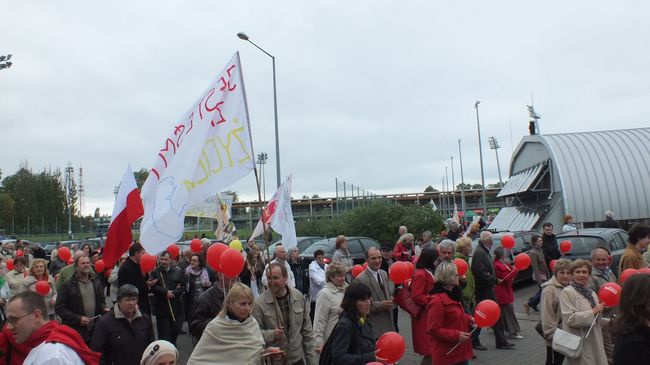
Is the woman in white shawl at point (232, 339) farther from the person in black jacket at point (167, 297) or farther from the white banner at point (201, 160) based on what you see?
the person in black jacket at point (167, 297)

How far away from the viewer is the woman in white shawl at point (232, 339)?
4375mm

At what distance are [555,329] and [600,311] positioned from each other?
591 mm

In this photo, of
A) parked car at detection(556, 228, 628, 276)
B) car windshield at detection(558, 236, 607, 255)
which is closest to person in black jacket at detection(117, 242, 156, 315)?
parked car at detection(556, 228, 628, 276)

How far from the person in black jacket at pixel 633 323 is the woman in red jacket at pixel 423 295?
3.41 metres

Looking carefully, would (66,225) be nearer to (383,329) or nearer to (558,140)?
(558,140)

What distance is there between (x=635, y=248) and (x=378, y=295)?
297 cm

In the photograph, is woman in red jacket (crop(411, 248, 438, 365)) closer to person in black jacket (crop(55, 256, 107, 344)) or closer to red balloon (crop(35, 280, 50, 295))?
person in black jacket (crop(55, 256, 107, 344))

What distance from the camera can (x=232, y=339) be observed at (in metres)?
4.41

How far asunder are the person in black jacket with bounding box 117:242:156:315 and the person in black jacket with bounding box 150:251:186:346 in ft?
2.00

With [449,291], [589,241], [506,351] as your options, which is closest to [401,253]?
[506,351]

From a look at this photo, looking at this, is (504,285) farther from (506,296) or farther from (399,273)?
(399,273)

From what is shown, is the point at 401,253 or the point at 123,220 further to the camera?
the point at 401,253

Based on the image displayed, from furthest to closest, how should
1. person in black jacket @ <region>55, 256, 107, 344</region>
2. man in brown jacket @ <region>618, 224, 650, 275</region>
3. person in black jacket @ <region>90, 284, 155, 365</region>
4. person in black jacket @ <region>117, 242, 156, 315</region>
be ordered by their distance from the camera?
person in black jacket @ <region>117, 242, 156, 315</region>, person in black jacket @ <region>55, 256, 107, 344</region>, man in brown jacket @ <region>618, 224, 650, 275</region>, person in black jacket @ <region>90, 284, 155, 365</region>

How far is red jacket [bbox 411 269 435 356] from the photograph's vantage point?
269 inches
